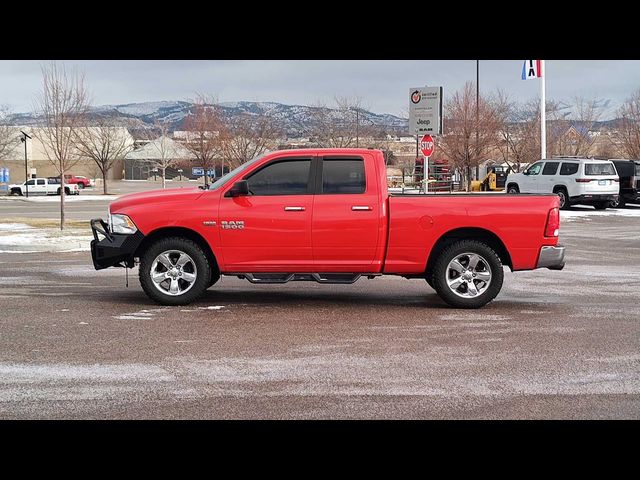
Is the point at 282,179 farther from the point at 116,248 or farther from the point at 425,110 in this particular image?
the point at 425,110

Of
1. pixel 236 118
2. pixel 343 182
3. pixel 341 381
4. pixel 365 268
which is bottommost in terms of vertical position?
pixel 341 381

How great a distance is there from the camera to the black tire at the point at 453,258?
991cm

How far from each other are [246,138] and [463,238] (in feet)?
Answer: 98.0

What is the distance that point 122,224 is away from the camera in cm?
1010

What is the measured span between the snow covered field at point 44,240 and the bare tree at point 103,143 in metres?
35.2

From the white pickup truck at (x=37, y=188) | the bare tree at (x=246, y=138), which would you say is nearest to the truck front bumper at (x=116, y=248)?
the bare tree at (x=246, y=138)

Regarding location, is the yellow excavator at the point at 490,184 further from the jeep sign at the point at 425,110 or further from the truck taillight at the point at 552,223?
the truck taillight at the point at 552,223

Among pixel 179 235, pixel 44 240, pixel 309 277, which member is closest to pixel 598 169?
pixel 44 240

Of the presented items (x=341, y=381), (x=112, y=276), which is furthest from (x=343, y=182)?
(x=112, y=276)

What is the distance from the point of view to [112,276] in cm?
1322

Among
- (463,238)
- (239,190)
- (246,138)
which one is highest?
(246,138)
